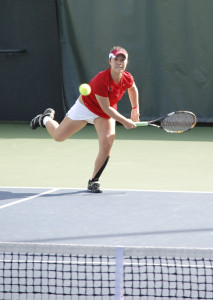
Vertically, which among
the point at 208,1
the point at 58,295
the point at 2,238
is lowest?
the point at 58,295

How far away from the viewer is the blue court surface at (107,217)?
4.75 m

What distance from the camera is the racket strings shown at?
21.6ft

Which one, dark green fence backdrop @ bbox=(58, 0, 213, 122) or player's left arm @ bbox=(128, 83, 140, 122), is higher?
dark green fence backdrop @ bbox=(58, 0, 213, 122)

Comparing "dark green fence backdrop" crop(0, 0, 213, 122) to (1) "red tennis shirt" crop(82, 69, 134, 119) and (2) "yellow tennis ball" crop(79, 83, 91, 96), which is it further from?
(2) "yellow tennis ball" crop(79, 83, 91, 96)

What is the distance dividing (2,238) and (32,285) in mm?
1188

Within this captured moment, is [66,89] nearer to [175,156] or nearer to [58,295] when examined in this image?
[175,156]

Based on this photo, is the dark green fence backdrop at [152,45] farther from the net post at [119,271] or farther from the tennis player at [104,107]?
the net post at [119,271]

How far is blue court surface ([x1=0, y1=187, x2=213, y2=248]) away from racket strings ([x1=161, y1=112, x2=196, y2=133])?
63cm

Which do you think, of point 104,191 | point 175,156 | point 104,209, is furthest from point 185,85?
point 104,209

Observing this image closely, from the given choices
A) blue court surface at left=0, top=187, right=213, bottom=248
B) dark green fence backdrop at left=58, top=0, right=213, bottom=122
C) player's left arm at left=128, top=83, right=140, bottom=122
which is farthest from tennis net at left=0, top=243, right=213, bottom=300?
dark green fence backdrop at left=58, top=0, right=213, bottom=122

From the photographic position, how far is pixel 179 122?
664 centimetres

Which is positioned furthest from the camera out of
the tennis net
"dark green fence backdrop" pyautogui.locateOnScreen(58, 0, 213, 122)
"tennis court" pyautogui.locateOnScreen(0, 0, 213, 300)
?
"dark green fence backdrop" pyautogui.locateOnScreen(58, 0, 213, 122)

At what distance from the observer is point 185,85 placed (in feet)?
35.6

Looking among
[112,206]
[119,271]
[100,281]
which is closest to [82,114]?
[112,206]
